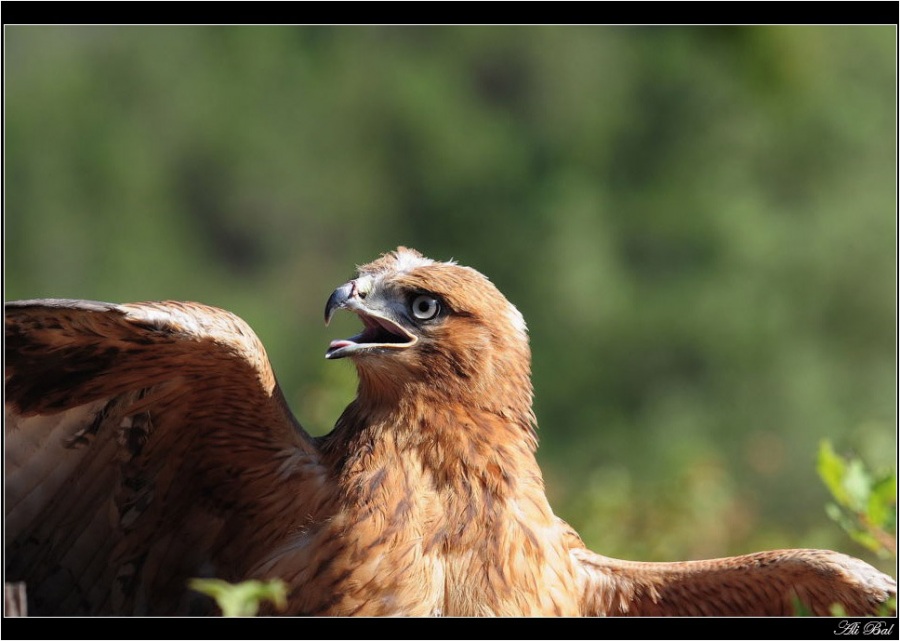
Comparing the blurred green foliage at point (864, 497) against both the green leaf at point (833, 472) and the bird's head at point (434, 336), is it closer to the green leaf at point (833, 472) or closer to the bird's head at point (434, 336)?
the green leaf at point (833, 472)

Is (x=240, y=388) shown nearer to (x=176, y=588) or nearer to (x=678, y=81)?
(x=176, y=588)

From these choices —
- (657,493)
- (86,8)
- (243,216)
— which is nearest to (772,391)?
(657,493)

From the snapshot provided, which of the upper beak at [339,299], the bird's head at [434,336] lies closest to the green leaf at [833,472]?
the bird's head at [434,336]

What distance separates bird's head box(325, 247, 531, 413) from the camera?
185 inches

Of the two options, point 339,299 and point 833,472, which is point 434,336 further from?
point 833,472

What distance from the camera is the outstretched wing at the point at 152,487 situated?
4609 mm

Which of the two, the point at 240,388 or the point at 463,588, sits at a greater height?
the point at 240,388

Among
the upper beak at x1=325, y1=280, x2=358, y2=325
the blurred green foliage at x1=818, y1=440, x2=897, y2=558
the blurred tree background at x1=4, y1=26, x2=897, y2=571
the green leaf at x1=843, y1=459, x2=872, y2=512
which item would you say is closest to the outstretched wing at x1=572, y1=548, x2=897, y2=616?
the blurred green foliage at x1=818, y1=440, x2=897, y2=558

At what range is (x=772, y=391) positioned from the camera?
40.9 feet

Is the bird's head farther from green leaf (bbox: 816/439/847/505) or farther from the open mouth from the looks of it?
green leaf (bbox: 816/439/847/505)

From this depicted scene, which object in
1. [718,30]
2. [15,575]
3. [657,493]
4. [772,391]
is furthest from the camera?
[718,30]

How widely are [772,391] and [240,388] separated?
860cm

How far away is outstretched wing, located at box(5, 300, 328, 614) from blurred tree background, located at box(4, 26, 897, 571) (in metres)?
5.79

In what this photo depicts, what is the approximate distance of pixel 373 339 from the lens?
479 centimetres
